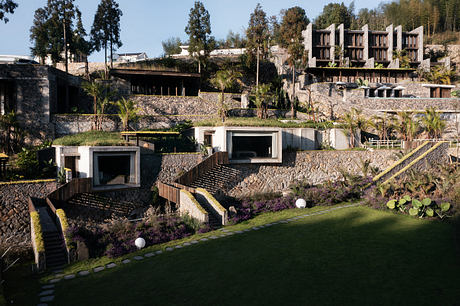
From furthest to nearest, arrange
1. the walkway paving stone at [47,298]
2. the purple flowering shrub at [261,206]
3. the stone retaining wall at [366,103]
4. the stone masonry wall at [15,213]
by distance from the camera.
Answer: the stone retaining wall at [366,103]
the purple flowering shrub at [261,206]
the stone masonry wall at [15,213]
the walkway paving stone at [47,298]

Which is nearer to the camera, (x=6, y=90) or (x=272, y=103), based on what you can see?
(x=6, y=90)

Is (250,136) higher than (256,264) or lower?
higher

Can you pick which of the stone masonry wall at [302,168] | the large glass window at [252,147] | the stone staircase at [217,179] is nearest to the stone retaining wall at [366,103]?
the stone masonry wall at [302,168]

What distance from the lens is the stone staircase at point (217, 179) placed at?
2294 centimetres

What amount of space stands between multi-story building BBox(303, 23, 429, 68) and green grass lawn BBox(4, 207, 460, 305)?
1819 inches

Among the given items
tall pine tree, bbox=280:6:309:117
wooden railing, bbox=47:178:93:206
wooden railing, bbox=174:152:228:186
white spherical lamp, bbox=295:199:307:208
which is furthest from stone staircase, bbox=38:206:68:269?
tall pine tree, bbox=280:6:309:117

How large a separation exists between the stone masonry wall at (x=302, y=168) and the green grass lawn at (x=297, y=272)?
358 inches

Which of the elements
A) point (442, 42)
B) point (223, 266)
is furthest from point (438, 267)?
point (442, 42)

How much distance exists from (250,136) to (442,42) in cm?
6468

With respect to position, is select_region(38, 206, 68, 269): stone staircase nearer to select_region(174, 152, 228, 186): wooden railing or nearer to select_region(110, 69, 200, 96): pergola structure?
select_region(174, 152, 228, 186): wooden railing

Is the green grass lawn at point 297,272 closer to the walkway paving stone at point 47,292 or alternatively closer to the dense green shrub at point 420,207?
the walkway paving stone at point 47,292

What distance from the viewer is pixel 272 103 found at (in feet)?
142

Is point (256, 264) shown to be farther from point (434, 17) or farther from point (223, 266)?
point (434, 17)

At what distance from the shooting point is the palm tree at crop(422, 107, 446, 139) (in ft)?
106
